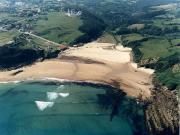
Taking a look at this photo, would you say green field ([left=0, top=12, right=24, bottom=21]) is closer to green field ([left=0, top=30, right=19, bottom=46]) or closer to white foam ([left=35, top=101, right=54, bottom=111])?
green field ([left=0, top=30, right=19, bottom=46])

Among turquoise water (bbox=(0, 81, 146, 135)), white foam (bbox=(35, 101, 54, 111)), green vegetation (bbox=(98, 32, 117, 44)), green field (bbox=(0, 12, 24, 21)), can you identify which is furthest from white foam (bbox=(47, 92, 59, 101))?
green field (bbox=(0, 12, 24, 21))

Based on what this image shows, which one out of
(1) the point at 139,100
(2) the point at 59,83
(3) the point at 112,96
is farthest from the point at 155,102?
(2) the point at 59,83

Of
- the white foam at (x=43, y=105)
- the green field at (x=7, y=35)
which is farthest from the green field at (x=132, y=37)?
the white foam at (x=43, y=105)

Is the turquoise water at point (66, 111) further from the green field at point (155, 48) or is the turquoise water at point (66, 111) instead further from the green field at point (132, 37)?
the green field at point (132, 37)

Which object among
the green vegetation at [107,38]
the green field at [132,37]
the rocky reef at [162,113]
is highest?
the rocky reef at [162,113]

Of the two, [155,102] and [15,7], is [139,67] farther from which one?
[15,7]

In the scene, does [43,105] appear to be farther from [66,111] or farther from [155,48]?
[155,48]
